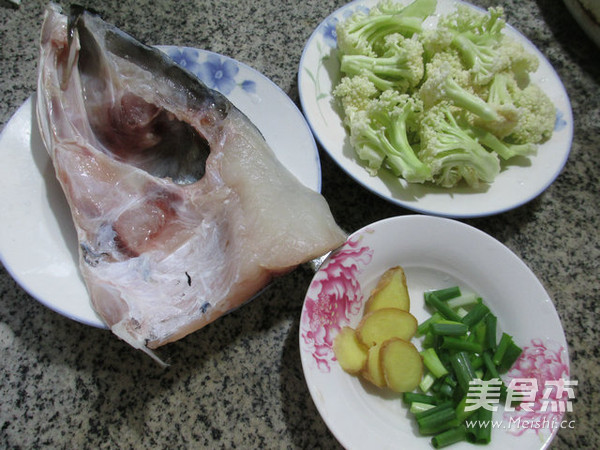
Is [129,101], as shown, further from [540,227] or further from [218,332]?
[540,227]

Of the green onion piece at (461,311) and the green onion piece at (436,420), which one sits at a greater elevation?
the green onion piece at (461,311)

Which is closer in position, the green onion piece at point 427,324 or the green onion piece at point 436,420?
the green onion piece at point 436,420

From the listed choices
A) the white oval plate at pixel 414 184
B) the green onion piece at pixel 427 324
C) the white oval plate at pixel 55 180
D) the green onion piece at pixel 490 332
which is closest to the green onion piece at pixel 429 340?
the green onion piece at pixel 427 324

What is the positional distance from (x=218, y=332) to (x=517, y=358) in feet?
2.16

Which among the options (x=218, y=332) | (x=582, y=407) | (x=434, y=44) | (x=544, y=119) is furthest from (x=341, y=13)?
(x=582, y=407)

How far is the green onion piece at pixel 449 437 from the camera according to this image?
0.87 metres

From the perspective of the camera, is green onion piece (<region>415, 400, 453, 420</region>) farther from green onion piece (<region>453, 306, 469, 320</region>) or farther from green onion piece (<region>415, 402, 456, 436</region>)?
green onion piece (<region>453, 306, 469, 320</region>)

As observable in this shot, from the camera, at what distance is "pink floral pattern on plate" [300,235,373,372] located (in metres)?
0.90

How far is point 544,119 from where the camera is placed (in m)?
1.18

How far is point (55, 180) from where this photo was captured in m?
1.00

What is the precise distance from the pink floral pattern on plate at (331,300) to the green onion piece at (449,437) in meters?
0.25

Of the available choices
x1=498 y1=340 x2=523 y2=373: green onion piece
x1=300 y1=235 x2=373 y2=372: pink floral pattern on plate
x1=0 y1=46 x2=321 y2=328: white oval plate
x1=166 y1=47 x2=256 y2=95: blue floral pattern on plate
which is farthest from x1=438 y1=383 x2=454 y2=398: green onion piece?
x1=166 y1=47 x2=256 y2=95: blue floral pattern on plate

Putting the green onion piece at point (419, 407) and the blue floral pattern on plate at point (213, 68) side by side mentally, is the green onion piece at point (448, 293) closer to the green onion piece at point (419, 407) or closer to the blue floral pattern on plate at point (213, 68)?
the green onion piece at point (419, 407)

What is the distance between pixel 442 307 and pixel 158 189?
2.20 feet
